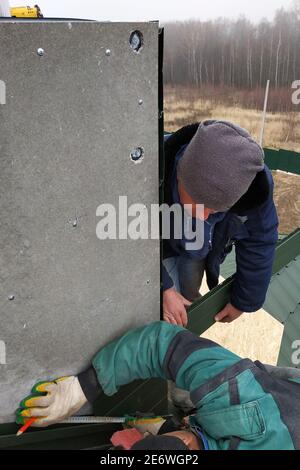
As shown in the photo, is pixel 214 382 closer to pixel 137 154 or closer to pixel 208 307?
pixel 137 154

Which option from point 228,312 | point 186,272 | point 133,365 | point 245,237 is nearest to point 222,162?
point 245,237

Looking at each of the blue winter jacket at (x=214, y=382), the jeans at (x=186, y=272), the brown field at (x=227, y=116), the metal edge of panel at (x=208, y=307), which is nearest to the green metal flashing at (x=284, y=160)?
the jeans at (x=186, y=272)

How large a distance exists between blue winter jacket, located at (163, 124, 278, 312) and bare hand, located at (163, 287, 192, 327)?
5 centimetres

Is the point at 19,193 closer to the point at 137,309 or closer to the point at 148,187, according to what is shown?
the point at 148,187

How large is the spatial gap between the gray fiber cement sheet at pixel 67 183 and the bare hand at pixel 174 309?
398 millimetres

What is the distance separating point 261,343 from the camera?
3992 mm

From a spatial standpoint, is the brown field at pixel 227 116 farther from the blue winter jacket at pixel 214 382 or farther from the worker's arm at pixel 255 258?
the blue winter jacket at pixel 214 382

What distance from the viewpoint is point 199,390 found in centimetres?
117

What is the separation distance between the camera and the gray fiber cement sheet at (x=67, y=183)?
35.5 inches


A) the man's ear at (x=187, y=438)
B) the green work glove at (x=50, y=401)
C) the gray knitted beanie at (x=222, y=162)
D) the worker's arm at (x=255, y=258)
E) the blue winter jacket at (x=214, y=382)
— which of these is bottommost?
the man's ear at (x=187, y=438)

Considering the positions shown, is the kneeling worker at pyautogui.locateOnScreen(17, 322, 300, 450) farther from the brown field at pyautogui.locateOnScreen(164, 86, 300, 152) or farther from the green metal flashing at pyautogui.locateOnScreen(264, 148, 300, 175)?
the brown field at pyautogui.locateOnScreen(164, 86, 300, 152)

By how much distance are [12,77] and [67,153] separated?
0.72 ft

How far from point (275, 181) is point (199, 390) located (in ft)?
45.1

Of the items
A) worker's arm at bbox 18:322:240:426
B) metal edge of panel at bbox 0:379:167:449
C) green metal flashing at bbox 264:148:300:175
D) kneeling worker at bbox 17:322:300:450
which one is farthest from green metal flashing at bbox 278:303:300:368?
green metal flashing at bbox 264:148:300:175
